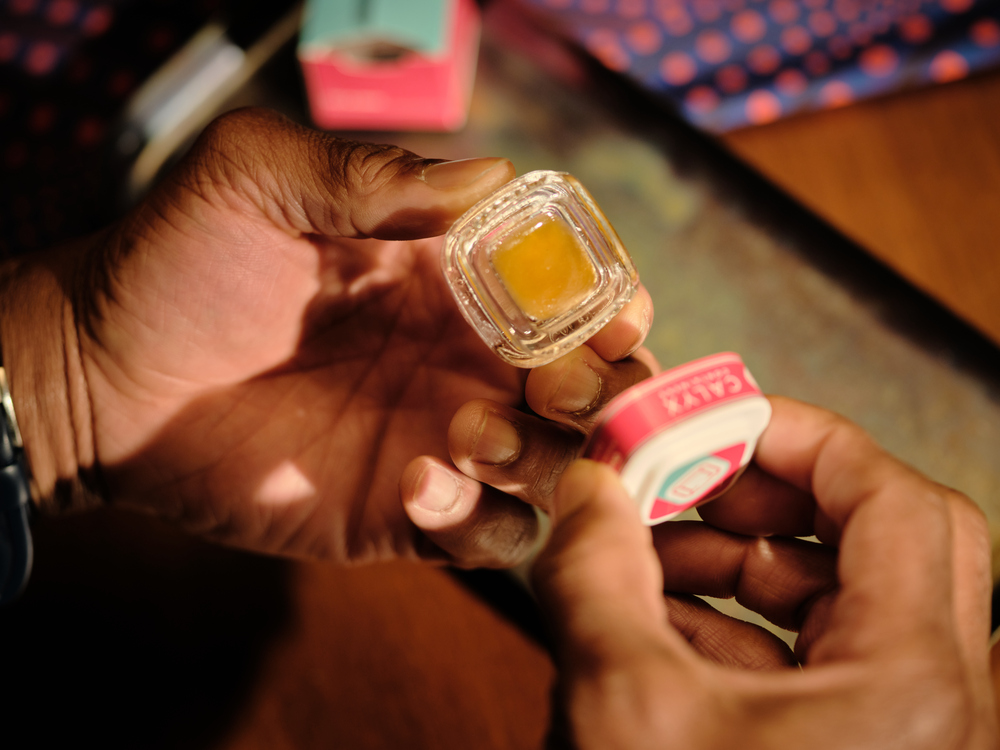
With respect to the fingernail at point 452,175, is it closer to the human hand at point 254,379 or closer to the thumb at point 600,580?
the human hand at point 254,379

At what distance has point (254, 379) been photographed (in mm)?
872

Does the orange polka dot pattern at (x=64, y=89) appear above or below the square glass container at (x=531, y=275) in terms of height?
above

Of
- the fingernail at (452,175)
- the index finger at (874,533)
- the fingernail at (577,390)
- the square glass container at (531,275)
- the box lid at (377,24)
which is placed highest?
the box lid at (377,24)

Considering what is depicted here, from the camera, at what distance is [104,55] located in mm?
1299

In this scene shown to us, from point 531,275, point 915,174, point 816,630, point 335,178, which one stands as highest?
point 335,178

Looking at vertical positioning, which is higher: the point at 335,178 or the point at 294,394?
the point at 335,178

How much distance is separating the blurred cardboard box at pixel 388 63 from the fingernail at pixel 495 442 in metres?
0.63

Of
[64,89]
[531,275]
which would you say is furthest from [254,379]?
[64,89]

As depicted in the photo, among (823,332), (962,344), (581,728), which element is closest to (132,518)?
(581,728)

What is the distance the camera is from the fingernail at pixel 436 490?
2.28 feet

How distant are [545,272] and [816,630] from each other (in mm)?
426

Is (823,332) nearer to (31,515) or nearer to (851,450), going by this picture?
(851,450)

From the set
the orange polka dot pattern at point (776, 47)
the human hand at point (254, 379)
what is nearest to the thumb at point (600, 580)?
the human hand at point (254, 379)

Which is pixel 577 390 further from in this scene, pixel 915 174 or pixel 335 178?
pixel 915 174
